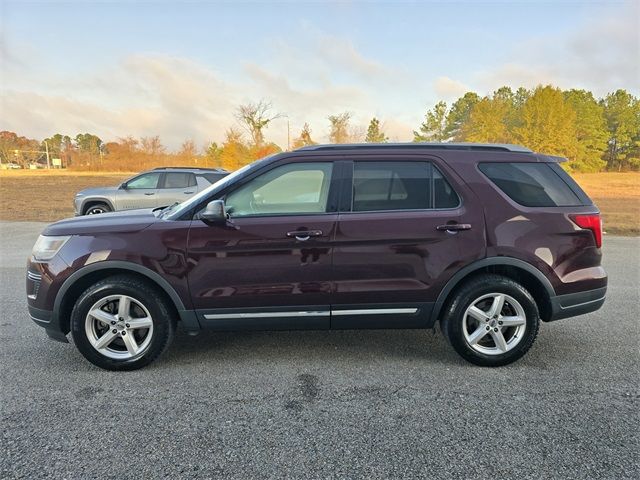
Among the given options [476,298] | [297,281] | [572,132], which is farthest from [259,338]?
[572,132]

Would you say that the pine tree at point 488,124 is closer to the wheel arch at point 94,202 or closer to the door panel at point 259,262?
the wheel arch at point 94,202

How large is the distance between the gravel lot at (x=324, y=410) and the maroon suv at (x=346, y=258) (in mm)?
329

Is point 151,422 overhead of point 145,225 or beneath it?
beneath

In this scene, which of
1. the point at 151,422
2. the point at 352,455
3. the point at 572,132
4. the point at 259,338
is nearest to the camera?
the point at 352,455

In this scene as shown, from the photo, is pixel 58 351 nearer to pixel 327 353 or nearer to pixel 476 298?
pixel 327 353

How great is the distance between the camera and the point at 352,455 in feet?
7.46

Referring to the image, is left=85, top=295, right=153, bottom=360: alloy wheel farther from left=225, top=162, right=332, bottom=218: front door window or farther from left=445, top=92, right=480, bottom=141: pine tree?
left=445, top=92, right=480, bottom=141: pine tree

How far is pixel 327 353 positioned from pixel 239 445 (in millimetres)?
1357

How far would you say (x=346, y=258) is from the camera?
3221mm

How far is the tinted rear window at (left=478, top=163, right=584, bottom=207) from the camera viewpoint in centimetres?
334

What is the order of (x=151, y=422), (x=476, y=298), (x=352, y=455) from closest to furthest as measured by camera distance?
(x=352, y=455), (x=151, y=422), (x=476, y=298)

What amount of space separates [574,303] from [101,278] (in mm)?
3865

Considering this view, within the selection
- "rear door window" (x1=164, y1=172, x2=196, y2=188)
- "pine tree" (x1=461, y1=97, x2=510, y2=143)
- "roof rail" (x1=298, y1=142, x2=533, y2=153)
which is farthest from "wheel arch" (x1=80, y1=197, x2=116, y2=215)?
"pine tree" (x1=461, y1=97, x2=510, y2=143)

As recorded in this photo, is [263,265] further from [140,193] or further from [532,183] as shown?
[140,193]
